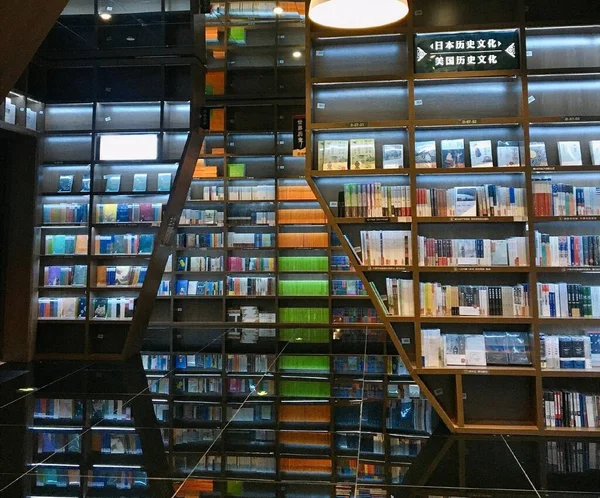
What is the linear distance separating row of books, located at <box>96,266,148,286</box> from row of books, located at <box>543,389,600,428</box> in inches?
196

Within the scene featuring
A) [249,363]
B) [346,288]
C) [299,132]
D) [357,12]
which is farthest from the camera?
[346,288]

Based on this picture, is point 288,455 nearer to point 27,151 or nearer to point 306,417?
point 306,417

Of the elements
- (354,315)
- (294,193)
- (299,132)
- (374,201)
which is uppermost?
(299,132)

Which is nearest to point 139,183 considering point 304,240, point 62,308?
point 62,308

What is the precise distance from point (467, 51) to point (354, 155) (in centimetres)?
117

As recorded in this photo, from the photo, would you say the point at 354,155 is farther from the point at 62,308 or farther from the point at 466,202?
the point at 62,308

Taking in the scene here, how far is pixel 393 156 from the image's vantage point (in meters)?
4.46

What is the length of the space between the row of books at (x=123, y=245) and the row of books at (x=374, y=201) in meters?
3.68

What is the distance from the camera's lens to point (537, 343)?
4152 mm

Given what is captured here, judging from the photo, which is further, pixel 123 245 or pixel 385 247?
pixel 123 245

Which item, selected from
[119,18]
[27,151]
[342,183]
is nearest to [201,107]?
[119,18]

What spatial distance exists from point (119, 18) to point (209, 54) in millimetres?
2736

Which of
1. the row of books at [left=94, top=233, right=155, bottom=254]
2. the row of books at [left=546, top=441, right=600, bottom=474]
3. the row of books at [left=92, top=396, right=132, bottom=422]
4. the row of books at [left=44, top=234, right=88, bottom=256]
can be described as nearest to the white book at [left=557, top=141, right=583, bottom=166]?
the row of books at [left=546, top=441, right=600, bottom=474]

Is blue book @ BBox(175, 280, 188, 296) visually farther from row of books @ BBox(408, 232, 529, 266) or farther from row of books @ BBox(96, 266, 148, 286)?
row of books @ BBox(408, 232, 529, 266)
